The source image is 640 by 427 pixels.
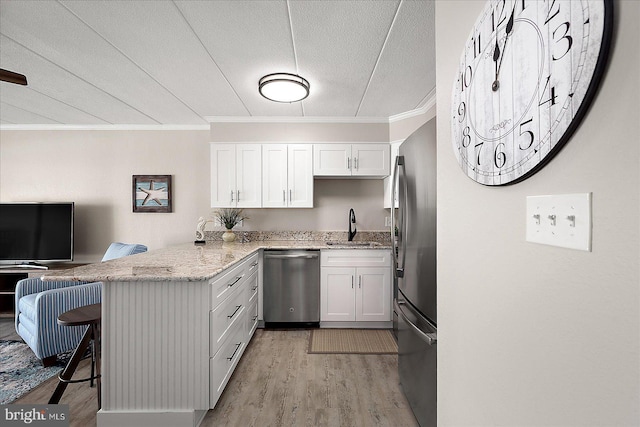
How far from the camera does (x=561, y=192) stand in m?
0.58

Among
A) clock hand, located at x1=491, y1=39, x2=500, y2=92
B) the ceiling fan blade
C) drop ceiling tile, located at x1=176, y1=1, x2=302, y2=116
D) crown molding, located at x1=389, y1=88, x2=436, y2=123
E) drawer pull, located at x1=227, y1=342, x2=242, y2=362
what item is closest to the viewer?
clock hand, located at x1=491, y1=39, x2=500, y2=92

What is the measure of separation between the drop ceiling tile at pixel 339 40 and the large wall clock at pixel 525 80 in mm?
1108

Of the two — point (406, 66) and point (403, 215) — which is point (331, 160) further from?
point (403, 215)

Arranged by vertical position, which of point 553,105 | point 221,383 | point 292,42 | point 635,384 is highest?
point 292,42

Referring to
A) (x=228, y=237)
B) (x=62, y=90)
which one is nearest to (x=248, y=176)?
(x=228, y=237)

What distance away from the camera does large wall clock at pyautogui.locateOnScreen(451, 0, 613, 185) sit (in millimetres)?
506

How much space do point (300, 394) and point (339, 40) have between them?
2.42 meters

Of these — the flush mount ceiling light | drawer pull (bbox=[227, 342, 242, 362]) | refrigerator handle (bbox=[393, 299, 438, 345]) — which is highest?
the flush mount ceiling light

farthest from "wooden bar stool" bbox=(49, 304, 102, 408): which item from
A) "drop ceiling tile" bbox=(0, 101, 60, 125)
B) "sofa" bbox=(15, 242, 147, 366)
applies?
"drop ceiling tile" bbox=(0, 101, 60, 125)

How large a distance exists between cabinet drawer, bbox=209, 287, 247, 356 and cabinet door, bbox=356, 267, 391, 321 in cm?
130

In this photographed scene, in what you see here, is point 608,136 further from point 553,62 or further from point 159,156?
point 159,156

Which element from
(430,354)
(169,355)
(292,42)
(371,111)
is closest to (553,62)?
(430,354)

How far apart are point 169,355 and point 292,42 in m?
2.10

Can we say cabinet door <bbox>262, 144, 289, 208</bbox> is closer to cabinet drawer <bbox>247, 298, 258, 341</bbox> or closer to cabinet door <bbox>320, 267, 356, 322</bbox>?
cabinet door <bbox>320, 267, 356, 322</bbox>
